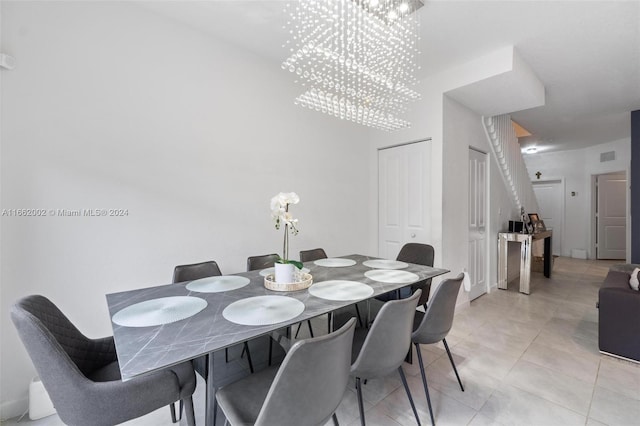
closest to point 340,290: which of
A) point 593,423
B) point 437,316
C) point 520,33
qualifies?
point 437,316

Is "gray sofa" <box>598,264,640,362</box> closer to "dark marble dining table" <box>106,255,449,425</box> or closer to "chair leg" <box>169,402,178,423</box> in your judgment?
"dark marble dining table" <box>106,255,449,425</box>

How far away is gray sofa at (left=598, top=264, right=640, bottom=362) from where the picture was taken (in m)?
2.34

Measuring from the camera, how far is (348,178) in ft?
13.0

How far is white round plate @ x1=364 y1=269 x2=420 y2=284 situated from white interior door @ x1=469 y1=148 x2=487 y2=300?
7.65 feet

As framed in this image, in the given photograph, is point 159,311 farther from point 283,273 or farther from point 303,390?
point 303,390

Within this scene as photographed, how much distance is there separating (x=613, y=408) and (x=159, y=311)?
2.90m

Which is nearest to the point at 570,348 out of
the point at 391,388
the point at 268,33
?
the point at 391,388

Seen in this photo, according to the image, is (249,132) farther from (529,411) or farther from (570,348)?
(570,348)

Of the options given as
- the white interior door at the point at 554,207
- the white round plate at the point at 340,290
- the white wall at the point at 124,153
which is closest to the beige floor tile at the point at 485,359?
the white round plate at the point at 340,290

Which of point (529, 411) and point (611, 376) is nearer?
point (529, 411)

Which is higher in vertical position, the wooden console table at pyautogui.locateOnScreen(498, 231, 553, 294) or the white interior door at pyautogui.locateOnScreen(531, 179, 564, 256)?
the white interior door at pyautogui.locateOnScreen(531, 179, 564, 256)

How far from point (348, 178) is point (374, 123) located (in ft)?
3.31

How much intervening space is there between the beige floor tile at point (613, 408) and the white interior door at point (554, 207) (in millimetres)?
6656

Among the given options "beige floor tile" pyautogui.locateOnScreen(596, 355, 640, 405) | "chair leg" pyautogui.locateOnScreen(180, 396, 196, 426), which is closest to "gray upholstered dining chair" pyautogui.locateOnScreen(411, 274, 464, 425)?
→ "chair leg" pyautogui.locateOnScreen(180, 396, 196, 426)
